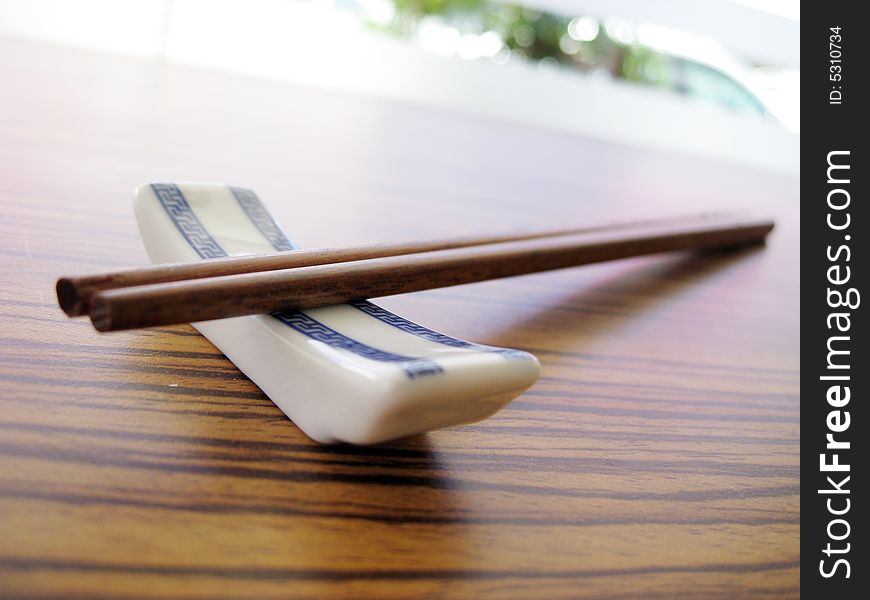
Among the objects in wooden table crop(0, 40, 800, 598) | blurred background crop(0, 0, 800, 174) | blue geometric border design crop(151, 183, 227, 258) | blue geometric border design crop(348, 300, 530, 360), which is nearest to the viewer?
wooden table crop(0, 40, 800, 598)

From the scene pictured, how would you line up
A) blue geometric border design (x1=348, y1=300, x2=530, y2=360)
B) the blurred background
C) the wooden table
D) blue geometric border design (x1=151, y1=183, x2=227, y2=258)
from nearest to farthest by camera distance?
1. the wooden table
2. blue geometric border design (x1=348, y1=300, x2=530, y2=360)
3. blue geometric border design (x1=151, y1=183, x2=227, y2=258)
4. the blurred background

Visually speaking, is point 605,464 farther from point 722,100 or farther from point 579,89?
point 722,100

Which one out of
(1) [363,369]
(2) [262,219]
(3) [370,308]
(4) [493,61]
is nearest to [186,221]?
(2) [262,219]

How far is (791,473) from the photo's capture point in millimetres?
786

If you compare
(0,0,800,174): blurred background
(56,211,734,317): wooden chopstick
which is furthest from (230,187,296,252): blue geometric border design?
(0,0,800,174): blurred background

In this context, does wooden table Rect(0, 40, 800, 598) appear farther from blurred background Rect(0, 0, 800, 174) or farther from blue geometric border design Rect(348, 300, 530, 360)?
blurred background Rect(0, 0, 800, 174)

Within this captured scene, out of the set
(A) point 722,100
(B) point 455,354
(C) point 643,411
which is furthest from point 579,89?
(B) point 455,354

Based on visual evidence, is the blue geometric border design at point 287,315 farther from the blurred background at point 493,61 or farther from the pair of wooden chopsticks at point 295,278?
the blurred background at point 493,61

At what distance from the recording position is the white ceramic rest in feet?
1.88

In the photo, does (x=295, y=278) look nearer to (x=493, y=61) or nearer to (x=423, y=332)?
(x=423, y=332)

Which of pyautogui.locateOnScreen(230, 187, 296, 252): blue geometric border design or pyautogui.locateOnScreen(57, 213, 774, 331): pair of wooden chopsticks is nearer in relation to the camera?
pyautogui.locateOnScreen(57, 213, 774, 331): pair of wooden chopsticks

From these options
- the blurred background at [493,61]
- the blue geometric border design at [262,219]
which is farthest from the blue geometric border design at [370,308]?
the blurred background at [493,61]

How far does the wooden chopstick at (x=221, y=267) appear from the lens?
588 mm

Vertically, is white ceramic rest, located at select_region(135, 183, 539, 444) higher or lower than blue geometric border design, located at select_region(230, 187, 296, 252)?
lower
